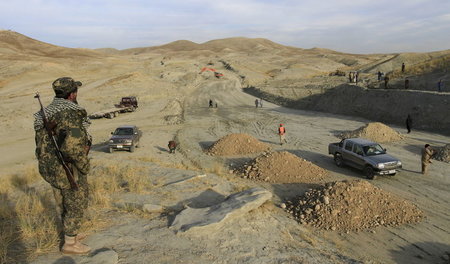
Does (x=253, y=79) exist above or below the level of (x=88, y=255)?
above

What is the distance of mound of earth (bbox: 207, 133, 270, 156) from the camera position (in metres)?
21.1

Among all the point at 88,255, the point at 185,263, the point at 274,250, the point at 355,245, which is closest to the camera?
the point at 88,255

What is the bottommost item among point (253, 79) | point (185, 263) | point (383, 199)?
point (383, 199)

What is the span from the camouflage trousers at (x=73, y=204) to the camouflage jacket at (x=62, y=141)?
202mm

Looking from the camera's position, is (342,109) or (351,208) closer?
(351,208)

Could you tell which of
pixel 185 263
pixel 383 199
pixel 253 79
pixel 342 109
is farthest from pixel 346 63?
pixel 185 263

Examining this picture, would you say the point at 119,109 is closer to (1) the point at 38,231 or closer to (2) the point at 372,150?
Answer: (2) the point at 372,150

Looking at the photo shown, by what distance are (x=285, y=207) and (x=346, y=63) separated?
115 metres

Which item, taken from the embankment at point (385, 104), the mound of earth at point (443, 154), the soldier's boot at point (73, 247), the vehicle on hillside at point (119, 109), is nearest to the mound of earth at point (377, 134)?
the mound of earth at point (443, 154)

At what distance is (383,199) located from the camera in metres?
11.5

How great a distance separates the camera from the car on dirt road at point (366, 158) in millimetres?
15578

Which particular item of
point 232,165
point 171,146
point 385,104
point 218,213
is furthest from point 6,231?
point 385,104

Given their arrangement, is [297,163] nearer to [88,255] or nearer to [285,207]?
[285,207]

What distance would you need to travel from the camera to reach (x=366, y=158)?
16297mm
